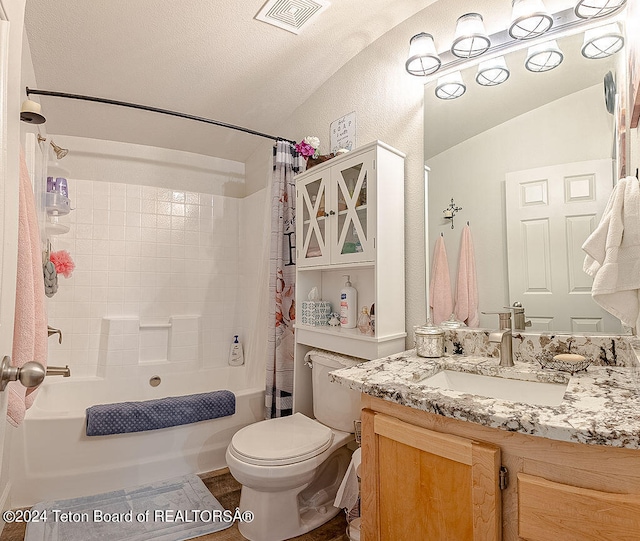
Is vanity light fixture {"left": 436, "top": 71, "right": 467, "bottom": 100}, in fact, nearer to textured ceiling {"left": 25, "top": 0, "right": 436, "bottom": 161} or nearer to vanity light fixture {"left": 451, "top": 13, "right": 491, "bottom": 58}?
vanity light fixture {"left": 451, "top": 13, "right": 491, "bottom": 58}

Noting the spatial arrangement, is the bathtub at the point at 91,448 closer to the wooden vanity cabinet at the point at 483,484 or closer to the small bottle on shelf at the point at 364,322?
the small bottle on shelf at the point at 364,322

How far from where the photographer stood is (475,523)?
84 centimetres

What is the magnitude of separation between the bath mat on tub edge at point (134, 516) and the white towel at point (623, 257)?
184 cm

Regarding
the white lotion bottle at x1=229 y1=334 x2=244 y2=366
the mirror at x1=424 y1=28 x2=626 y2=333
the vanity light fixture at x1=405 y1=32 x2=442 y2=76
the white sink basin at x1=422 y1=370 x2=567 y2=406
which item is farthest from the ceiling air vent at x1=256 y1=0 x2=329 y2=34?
the white lotion bottle at x1=229 y1=334 x2=244 y2=366

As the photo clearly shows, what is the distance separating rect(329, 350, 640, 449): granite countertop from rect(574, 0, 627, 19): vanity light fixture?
1180 mm

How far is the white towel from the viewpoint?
0.98 m

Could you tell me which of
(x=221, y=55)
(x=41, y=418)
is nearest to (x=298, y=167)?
(x=221, y=55)

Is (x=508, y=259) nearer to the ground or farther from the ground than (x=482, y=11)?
nearer to the ground

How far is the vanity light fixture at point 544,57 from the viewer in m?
1.34

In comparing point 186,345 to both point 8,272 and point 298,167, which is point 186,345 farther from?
point 8,272

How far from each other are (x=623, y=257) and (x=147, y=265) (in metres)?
2.95

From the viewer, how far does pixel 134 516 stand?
1782 mm

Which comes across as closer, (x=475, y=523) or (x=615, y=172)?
(x=475, y=523)

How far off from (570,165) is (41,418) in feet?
8.77
